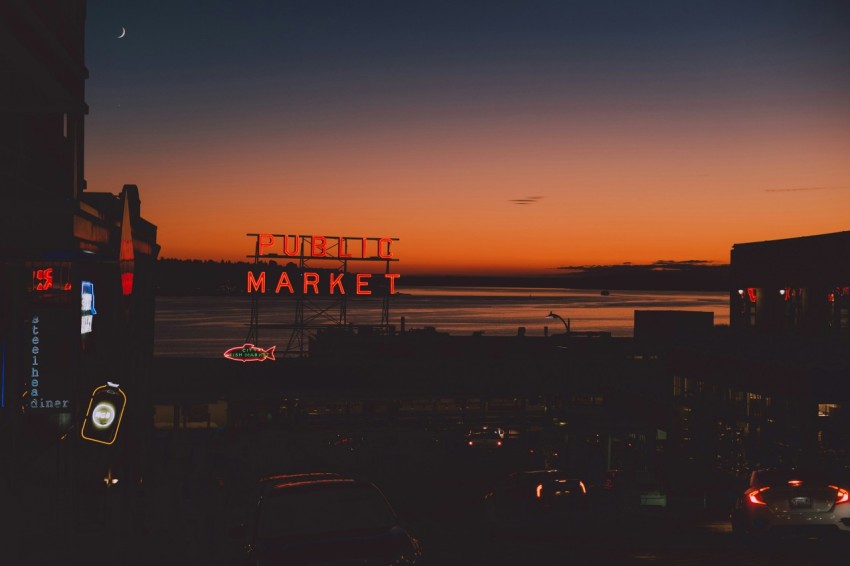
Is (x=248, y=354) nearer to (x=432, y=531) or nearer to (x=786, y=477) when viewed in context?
(x=432, y=531)

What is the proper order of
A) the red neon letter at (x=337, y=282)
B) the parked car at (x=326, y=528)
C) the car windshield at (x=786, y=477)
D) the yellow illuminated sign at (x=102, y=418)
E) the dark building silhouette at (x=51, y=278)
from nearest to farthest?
the parked car at (x=326, y=528)
the yellow illuminated sign at (x=102, y=418)
the dark building silhouette at (x=51, y=278)
the car windshield at (x=786, y=477)
the red neon letter at (x=337, y=282)

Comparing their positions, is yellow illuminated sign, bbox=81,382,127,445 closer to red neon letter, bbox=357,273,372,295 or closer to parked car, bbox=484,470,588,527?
parked car, bbox=484,470,588,527

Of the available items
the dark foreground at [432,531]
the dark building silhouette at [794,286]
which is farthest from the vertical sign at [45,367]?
the dark building silhouette at [794,286]

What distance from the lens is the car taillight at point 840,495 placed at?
16.9m

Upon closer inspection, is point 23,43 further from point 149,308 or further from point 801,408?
point 801,408

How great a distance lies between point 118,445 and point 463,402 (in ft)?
132

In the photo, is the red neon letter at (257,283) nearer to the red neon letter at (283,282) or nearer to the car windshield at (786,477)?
the red neon letter at (283,282)

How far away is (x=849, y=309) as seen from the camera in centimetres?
3488

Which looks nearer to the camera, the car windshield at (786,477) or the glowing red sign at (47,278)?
the car windshield at (786,477)

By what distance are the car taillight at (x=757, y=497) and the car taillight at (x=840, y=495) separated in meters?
1.19

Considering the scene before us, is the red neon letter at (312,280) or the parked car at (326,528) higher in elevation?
the red neon letter at (312,280)

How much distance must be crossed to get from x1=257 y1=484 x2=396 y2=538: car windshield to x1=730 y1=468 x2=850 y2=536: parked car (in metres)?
8.50

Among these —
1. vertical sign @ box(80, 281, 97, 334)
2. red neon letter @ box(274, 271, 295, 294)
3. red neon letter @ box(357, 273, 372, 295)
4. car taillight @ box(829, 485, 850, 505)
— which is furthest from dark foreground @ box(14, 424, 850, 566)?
red neon letter @ box(357, 273, 372, 295)

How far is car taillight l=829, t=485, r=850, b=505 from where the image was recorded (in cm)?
1688
